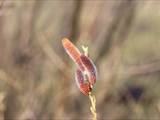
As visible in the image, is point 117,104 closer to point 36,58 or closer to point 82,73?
point 36,58

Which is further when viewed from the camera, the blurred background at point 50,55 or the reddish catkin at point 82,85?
the blurred background at point 50,55

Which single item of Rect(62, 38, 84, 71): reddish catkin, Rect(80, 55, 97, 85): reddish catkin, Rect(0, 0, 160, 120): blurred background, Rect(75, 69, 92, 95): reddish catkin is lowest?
Rect(0, 0, 160, 120): blurred background

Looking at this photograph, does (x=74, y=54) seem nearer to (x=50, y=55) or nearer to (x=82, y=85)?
(x=82, y=85)

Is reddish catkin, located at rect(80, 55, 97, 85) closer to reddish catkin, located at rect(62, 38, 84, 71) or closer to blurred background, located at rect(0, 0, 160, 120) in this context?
reddish catkin, located at rect(62, 38, 84, 71)

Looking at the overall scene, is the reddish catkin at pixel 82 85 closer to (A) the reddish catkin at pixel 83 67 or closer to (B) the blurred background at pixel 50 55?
(A) the reddish catkin at pixel 83 67

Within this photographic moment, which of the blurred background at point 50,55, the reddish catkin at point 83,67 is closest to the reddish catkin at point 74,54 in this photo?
the reddish catkin at point 83,67

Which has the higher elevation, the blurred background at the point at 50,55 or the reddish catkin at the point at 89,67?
the reddish catkin at the point at 89,67

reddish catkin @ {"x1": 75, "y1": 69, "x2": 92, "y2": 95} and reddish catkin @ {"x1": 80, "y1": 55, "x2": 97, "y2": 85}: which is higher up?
reddish catkin @ {"x1": 80, "y1": 55, "x2": 97, "y2": 85}

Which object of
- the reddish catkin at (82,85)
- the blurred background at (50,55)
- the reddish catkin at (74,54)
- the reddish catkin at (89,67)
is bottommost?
the blurred background at (50,55)

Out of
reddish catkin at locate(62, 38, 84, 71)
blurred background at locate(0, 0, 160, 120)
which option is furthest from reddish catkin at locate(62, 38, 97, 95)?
blurred background at locate(0, 0, 160, 120)

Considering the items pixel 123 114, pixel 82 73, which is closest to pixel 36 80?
pixel 123 114

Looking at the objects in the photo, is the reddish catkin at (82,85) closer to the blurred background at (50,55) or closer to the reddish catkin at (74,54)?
the reddish catkin at (74,54)

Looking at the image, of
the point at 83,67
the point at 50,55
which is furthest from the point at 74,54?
the point at 50,55
